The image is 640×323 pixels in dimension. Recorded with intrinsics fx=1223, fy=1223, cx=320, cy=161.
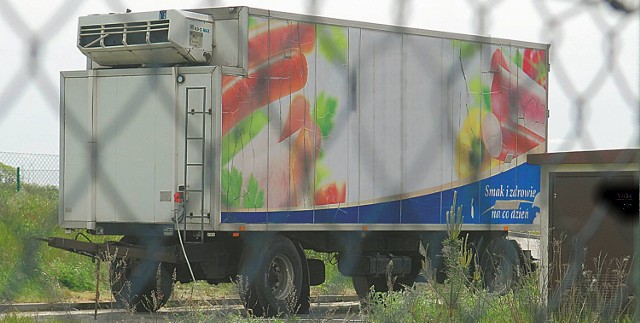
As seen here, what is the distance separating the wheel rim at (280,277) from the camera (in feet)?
42.6

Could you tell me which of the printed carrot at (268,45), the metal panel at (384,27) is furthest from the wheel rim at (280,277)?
the metal panel at (384,27)

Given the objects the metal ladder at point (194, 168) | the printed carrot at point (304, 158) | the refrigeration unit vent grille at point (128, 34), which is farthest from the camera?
the printed carrot at point (304, 158)

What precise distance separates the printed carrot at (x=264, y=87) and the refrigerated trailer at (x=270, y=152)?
0.02 m

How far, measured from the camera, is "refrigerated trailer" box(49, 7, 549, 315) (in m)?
11.2

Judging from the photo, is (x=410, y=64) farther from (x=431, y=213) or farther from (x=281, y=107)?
(x=431, y=213)

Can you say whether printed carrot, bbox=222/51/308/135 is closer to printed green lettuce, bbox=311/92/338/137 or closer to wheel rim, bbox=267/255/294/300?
printed green lettuce, bbox=311/92/338/137

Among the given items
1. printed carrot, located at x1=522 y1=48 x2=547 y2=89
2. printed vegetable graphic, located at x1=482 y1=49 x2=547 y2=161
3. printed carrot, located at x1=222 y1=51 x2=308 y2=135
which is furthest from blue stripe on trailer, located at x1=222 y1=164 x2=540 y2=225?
printed carrot, located at x1=522 y1=48 x2=547 y2=89

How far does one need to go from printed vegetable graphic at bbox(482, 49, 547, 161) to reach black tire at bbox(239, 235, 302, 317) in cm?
253

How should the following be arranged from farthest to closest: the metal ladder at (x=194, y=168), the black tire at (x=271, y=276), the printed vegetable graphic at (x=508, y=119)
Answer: the printed vegetable graphic at (x=508, y=119)
the black tire at (x=271, y=276)
the metal ladder at (x=194, y=168)

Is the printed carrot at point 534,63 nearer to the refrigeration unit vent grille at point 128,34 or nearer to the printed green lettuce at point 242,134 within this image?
the printed green lettuce at point 242,134

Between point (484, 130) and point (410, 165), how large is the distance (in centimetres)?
233

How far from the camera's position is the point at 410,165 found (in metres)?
11.2

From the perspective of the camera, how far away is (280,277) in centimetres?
1315

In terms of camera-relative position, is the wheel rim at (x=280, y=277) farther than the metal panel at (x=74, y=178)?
Yes
